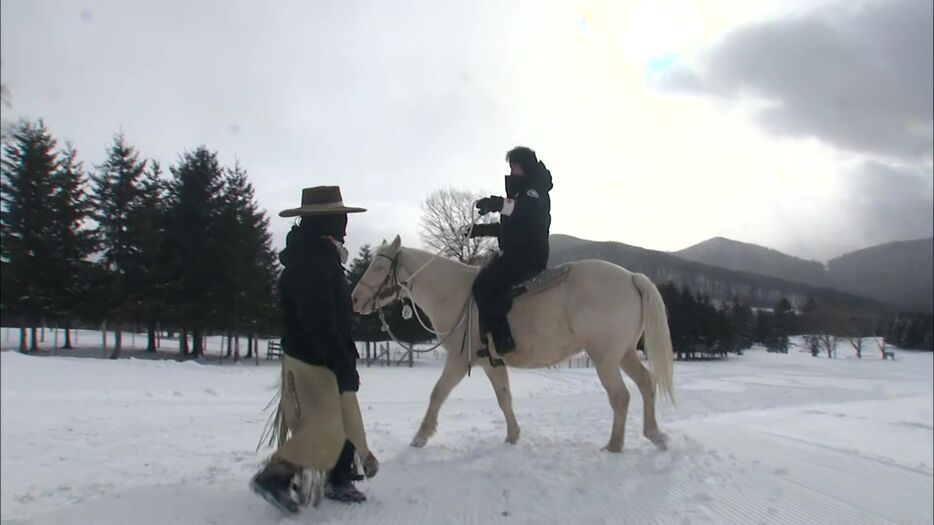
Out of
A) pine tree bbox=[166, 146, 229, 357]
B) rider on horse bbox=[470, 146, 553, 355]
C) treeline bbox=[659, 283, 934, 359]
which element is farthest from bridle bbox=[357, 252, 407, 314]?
treeline bbox=[659, 283, 934, 359]

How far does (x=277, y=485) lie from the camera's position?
2914 millimetres

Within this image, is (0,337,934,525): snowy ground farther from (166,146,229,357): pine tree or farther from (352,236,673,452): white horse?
(166,146,229,357): pine tree

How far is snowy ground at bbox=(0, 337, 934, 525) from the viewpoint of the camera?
3.18m

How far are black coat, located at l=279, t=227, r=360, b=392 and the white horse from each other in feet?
5.21

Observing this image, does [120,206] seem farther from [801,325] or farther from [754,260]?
[801,325]

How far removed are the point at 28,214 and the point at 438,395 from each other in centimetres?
457

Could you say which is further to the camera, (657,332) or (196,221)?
(657,332)

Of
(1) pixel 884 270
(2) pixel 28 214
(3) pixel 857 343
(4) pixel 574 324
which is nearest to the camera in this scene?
(4) pixel 574 324

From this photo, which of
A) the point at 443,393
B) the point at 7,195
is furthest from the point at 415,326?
the point at 7,195

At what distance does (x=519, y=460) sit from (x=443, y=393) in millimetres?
958

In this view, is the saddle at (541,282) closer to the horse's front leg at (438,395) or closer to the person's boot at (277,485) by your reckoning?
the horse's front leg at (438,395)

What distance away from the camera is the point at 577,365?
25.1 metres

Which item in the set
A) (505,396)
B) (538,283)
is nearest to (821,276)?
(505,396)

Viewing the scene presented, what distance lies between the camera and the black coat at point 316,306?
298 centimetres
